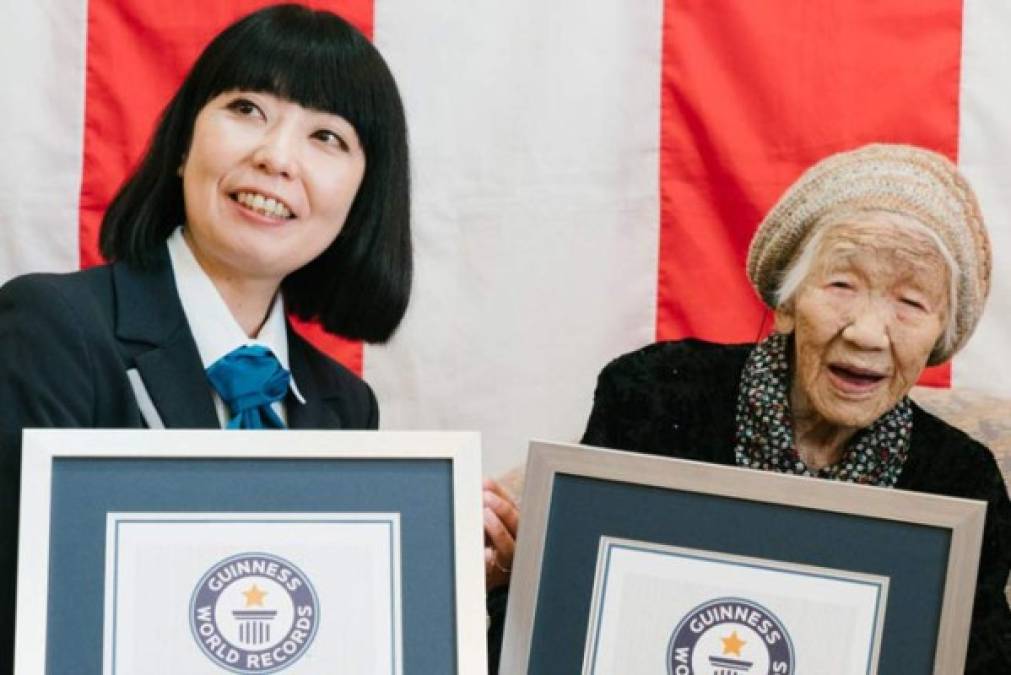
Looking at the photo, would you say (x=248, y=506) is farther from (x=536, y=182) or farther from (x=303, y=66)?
(x=536, y=182)

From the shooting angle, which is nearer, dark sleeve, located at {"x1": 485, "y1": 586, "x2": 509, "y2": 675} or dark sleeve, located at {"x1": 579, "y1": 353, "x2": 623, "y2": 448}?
dark sleeve, located at {"x1": 485, "y1": 586, "x2": 509, "y2": 675}

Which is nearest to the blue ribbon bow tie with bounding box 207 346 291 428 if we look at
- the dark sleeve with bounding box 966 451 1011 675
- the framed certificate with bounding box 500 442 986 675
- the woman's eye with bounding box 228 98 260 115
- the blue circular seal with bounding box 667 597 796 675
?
the woman's eye with bounding box 228 98 260 115

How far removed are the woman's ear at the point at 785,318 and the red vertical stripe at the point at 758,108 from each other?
45 centimetres

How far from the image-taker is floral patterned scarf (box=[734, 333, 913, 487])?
162cm

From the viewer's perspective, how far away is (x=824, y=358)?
158 centimetres

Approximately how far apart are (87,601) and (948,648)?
2.29ft

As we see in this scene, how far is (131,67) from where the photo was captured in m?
2.16

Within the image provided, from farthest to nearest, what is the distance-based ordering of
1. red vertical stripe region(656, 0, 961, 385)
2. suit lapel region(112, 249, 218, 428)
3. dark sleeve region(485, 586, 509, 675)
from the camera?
red vertical stripe region(656, 0, 961, 385) < dark sleeve region(485, 586, 509, 675) < suit lapel region(112, 249, 218, 428)

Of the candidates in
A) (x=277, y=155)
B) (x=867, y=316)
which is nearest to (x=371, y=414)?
(x=277, y=155)

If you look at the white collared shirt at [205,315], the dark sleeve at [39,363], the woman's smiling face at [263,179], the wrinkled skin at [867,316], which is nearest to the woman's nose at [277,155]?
the woman's smiling face at [263,179]

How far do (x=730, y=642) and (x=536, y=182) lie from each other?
1062mm

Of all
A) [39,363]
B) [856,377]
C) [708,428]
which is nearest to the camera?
[39,363]

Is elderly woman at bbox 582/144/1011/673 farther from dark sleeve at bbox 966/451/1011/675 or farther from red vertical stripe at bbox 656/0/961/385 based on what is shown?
red vertical stripe at bbox 656/0/961/385

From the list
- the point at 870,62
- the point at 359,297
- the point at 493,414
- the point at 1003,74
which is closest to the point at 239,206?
the point at 359,297
